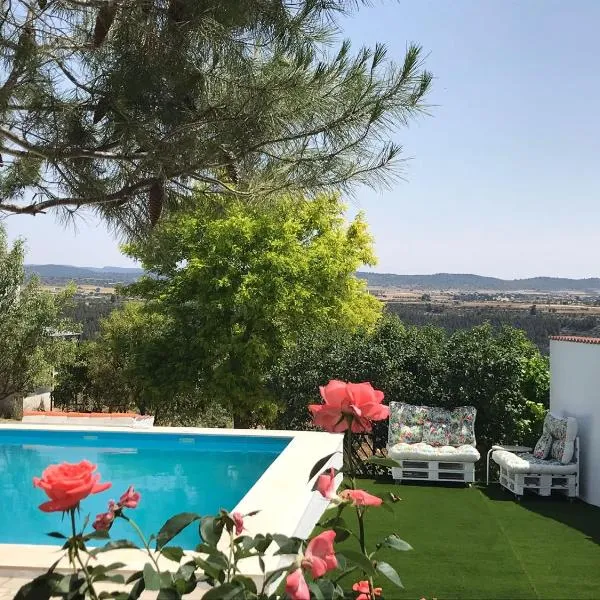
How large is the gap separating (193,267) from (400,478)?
11.6 metres

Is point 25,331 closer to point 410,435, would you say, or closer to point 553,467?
point 410,435

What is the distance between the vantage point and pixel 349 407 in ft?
5.15

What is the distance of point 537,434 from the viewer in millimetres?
10281

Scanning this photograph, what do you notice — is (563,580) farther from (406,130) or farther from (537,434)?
(537,434)

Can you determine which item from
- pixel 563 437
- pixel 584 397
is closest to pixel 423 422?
pixel 563 437

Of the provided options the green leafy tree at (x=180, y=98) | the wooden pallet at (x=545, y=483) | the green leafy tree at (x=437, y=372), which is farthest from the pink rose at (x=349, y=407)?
the green leafy tree at (x=437, y=372)

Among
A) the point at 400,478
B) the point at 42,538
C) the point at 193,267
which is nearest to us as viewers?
the point at 42,538

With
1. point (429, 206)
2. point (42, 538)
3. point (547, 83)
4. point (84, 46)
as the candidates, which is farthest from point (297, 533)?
point (429, 206)

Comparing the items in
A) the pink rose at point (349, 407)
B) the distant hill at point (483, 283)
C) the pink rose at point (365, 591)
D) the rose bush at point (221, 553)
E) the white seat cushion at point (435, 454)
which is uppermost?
the distant hill at point (483, 283)

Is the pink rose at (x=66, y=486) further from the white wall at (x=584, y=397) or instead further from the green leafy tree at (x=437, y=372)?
the green leafy tree at (x=437, y=372)

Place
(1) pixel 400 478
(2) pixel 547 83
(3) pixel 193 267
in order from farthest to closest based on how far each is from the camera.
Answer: (3) pixel 193 267, (2) pixel 547 83, (1) pixel 400 478

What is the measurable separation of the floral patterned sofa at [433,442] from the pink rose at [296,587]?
7.74m

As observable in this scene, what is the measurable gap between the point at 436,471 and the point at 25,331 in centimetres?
936

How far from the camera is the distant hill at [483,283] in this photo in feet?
105
